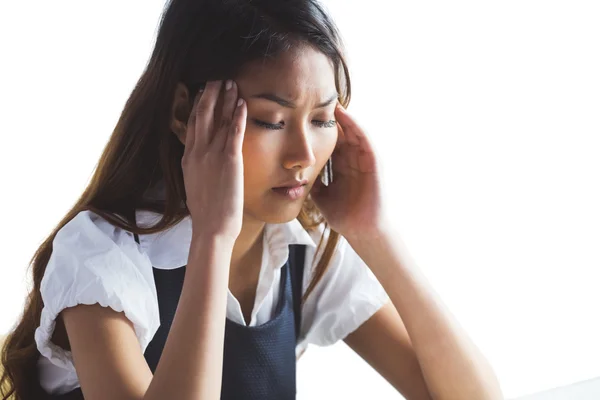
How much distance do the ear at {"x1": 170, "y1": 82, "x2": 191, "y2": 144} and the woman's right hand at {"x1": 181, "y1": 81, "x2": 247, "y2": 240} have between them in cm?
3

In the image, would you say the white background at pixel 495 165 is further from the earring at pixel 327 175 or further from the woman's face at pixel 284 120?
the woman's face at pixel 284 120

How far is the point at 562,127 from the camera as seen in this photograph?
93.4 inches

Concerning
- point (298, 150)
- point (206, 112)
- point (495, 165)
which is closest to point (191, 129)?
point (206, 112)

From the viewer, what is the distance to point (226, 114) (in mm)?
1102

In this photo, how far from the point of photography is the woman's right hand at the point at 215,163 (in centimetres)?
108

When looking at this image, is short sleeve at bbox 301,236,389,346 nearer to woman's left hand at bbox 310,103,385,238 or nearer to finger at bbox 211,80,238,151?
woman's left hand at bbox 310,103,385,238

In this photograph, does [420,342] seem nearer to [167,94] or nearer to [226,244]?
[226,244]

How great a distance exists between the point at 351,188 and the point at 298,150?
0.80ft

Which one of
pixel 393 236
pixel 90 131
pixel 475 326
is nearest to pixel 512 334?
pixel 475 326

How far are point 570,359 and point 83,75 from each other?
1504 millimetres

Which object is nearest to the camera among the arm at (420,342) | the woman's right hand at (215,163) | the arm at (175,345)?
the arm at (175,345)

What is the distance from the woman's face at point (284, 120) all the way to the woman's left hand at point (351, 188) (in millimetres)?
141

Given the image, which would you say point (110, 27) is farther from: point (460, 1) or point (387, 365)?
point (387, 365)

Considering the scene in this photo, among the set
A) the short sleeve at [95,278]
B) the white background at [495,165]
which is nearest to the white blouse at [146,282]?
the short sleeve at [95,278]
